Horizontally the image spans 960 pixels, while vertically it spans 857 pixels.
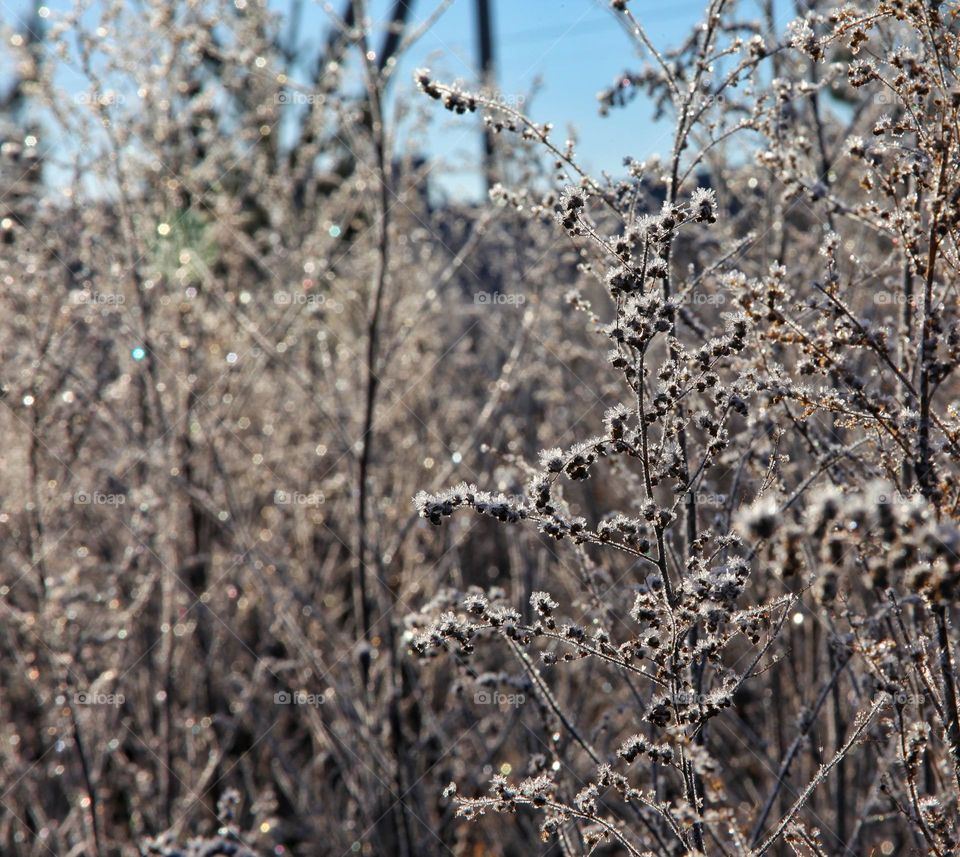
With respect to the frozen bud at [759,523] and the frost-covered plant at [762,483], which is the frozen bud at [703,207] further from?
the frozen bud at [759,523]

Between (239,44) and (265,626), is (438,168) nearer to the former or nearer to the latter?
(239,44)

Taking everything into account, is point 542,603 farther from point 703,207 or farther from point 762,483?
point 703,207

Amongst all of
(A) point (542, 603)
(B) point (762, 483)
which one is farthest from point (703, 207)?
(A) point (542, 603)

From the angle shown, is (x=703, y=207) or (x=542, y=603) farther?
(x=542, y=603)

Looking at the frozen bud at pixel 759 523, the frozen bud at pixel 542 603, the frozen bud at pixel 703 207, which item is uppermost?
the frozen bud at pixel 703 207

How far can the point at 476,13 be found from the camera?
9.70 meters

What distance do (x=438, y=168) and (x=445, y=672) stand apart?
3.19 m

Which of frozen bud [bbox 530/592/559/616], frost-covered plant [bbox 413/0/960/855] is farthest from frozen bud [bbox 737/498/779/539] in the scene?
frozen bud [bbox 530/592/559/616]

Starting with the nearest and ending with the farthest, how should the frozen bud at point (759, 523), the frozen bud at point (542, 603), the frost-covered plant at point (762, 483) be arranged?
the frozen bud at point (759, 523) → the frost-covered plant at point (762, 483) → the frozen bud at point (542, 603)

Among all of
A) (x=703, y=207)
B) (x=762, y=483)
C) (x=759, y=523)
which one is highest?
(x=703, y=207)

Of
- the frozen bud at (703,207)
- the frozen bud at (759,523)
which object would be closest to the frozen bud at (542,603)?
the frozen bud at (759,523)

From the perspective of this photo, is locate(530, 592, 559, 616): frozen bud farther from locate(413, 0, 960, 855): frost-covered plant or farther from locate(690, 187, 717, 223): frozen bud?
locate(690, 187, 717, 223): frozen bud

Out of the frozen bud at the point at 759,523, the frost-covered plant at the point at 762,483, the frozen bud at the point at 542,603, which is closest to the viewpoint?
the frozen bud at the point at 759,523

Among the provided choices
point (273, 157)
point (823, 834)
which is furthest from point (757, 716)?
point (273, 157)
